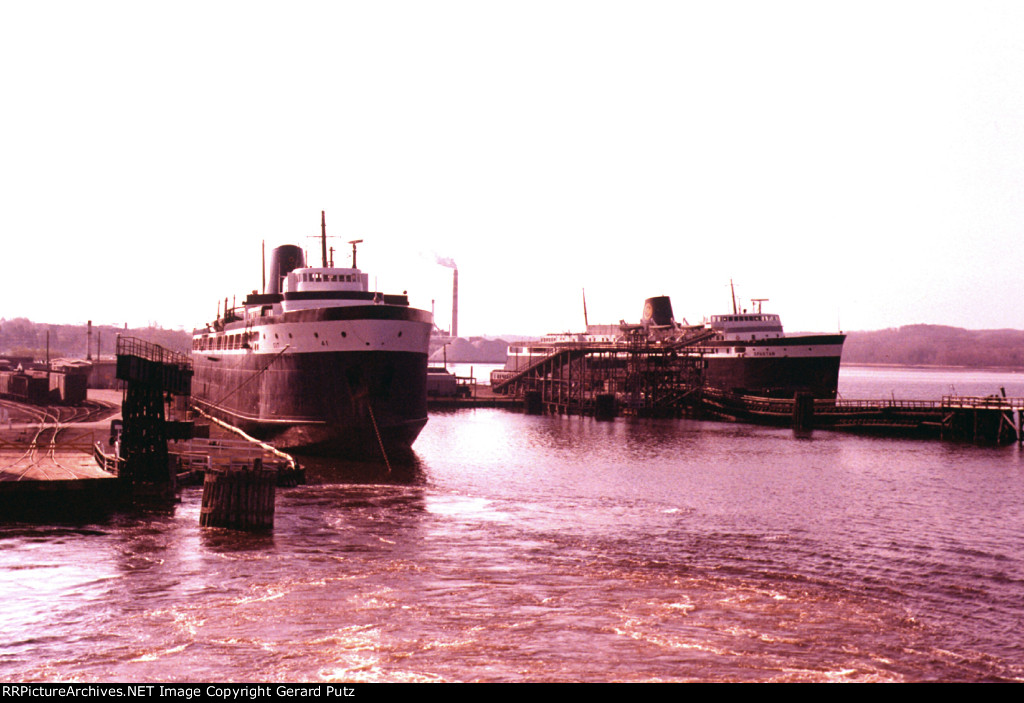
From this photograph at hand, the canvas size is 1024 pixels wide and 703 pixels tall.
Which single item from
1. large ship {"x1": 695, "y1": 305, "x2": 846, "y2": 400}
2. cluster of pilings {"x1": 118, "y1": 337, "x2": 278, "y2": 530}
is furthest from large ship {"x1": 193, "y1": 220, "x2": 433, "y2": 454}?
large ship {"x1": 695, "y1": 305, "x2": 846, "y2": 400}

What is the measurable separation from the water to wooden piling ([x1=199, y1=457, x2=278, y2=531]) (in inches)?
30.9

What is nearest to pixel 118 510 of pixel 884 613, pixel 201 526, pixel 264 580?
pixel 201 526

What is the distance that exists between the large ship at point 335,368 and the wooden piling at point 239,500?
52.5ft

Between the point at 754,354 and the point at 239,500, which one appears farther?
the point at 754,354

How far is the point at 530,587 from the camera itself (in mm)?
24094

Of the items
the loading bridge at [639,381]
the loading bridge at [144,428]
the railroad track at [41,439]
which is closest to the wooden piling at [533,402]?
the loading bridge at [639,381]

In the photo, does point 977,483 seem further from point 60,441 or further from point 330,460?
point 60,441

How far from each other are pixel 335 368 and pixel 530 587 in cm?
2529

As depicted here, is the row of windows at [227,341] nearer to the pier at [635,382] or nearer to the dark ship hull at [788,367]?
the pier at [635,382]

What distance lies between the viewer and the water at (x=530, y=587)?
1859cm

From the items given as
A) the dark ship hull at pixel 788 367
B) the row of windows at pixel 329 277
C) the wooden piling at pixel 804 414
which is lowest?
the wooden piling at pixel 804 414

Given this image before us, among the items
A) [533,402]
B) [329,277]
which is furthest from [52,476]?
[533,402]

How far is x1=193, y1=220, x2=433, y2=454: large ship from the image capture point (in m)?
46.0

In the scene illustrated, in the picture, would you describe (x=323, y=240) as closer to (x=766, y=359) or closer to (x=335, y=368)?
(x=335, y=368)
